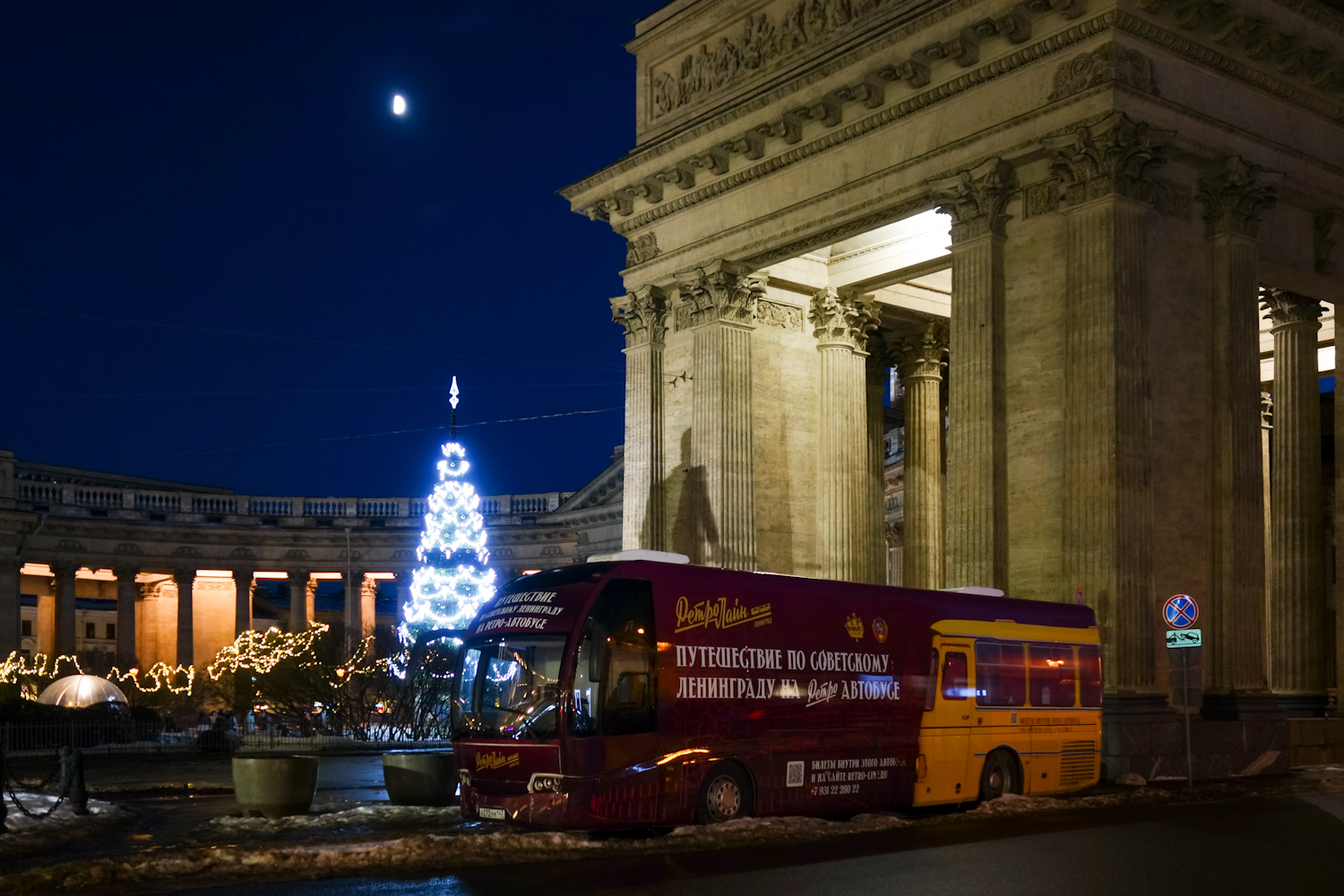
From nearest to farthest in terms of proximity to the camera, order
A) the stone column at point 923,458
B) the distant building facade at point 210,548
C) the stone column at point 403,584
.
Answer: the stone column at point 923,458 → the distant building facade at point 210,548 → the stone column at point 403,584

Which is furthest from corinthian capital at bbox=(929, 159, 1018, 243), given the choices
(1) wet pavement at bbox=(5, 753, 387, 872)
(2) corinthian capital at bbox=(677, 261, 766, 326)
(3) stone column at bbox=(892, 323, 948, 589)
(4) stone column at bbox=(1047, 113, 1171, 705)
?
(1) wet pavement at bbox=(5, 753, 387, 872)

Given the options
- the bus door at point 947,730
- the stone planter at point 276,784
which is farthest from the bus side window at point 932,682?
the stone planter at point 276,784

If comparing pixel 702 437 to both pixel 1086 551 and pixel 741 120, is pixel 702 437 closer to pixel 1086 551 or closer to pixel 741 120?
pixel 741 120

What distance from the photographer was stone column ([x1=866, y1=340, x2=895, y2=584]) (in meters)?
38.0

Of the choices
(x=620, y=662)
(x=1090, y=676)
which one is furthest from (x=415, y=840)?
(x=1090, y=676)

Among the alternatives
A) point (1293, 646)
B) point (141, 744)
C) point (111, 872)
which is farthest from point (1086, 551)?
point (141, 744)

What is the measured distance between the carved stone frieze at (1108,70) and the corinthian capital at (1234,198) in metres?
2.60

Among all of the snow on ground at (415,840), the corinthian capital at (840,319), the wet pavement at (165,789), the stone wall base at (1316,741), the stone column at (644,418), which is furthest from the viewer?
the stone column at (644,418)

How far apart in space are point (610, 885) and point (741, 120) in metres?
23.2

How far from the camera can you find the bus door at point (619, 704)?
19.1m

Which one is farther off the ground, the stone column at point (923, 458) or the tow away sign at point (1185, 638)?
the stone column at point (923, 458)

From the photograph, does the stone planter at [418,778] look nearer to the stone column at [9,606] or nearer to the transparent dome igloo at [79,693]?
the transparent dome igloo at [79,693]

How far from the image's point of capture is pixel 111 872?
15727 mm

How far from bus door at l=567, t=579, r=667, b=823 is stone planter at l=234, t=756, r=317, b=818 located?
18.9 ft
